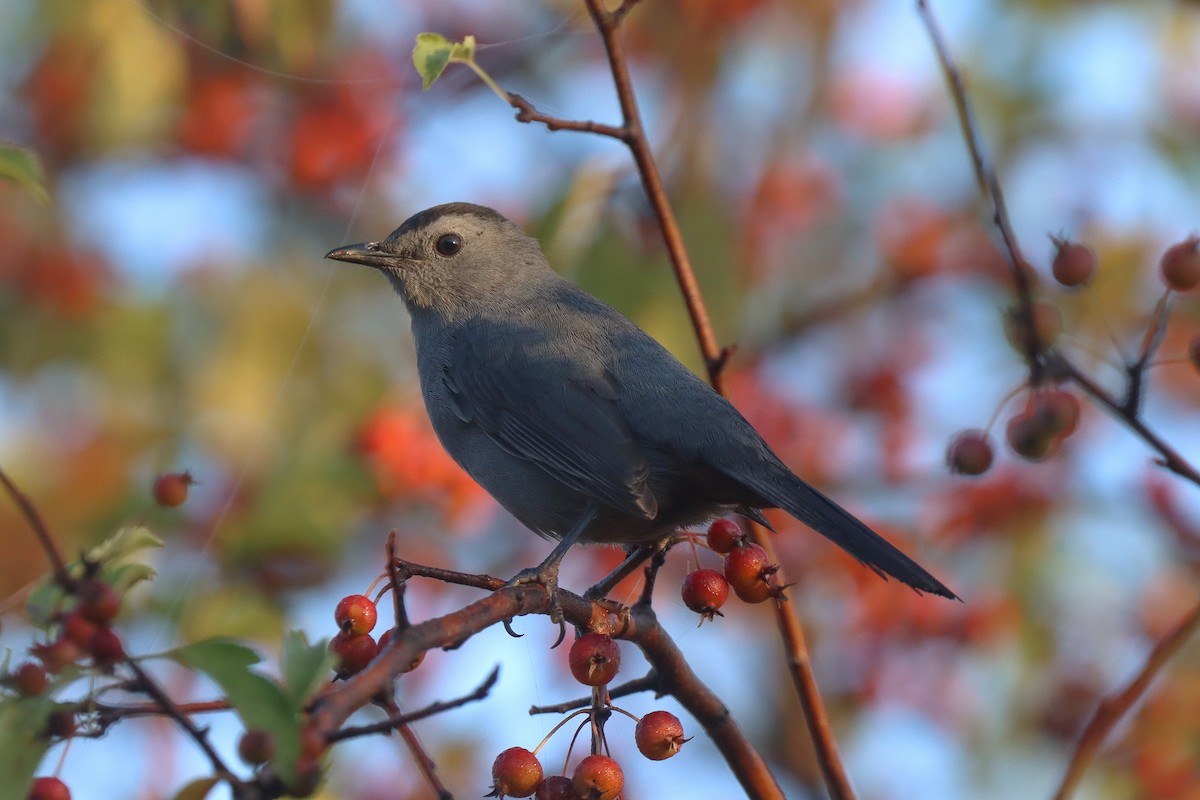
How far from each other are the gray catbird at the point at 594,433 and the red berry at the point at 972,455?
12.5 inches

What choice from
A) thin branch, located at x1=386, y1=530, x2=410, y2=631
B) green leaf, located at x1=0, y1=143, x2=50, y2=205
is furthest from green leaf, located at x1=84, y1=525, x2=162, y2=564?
green leaf, located at x1=0, y1=143, x2=50, y2=205

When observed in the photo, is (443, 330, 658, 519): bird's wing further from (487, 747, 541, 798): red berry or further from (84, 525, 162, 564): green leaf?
(84, 525, 162, 564): green leaf

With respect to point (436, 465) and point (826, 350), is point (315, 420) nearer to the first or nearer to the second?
point (436, 465)

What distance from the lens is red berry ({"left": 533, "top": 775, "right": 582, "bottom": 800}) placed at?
7.43 feet

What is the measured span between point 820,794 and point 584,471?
7.77 feet

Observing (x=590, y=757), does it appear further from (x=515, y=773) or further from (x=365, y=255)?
(x=365, y=255)

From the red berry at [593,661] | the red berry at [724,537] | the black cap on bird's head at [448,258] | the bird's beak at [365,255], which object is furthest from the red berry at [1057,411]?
the bird's beak at [365,255]

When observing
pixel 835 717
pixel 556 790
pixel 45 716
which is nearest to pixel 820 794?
pixel 835 717

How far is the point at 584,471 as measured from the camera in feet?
11.8

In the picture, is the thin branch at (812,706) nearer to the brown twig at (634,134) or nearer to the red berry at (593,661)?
the red berry at (593,661)

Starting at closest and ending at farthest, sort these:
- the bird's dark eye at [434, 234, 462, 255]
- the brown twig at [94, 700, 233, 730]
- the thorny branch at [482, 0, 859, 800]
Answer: the brown twig at [94, 700, 233, 730]
the thorny branch at [482, 0, 859, 800]
the bird's dark eye at [434, 234, 462, 255]

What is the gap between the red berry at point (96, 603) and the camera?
5.43 ft

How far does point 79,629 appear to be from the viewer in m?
1.64

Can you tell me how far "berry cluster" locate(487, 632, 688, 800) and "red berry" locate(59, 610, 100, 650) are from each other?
2.80ft
